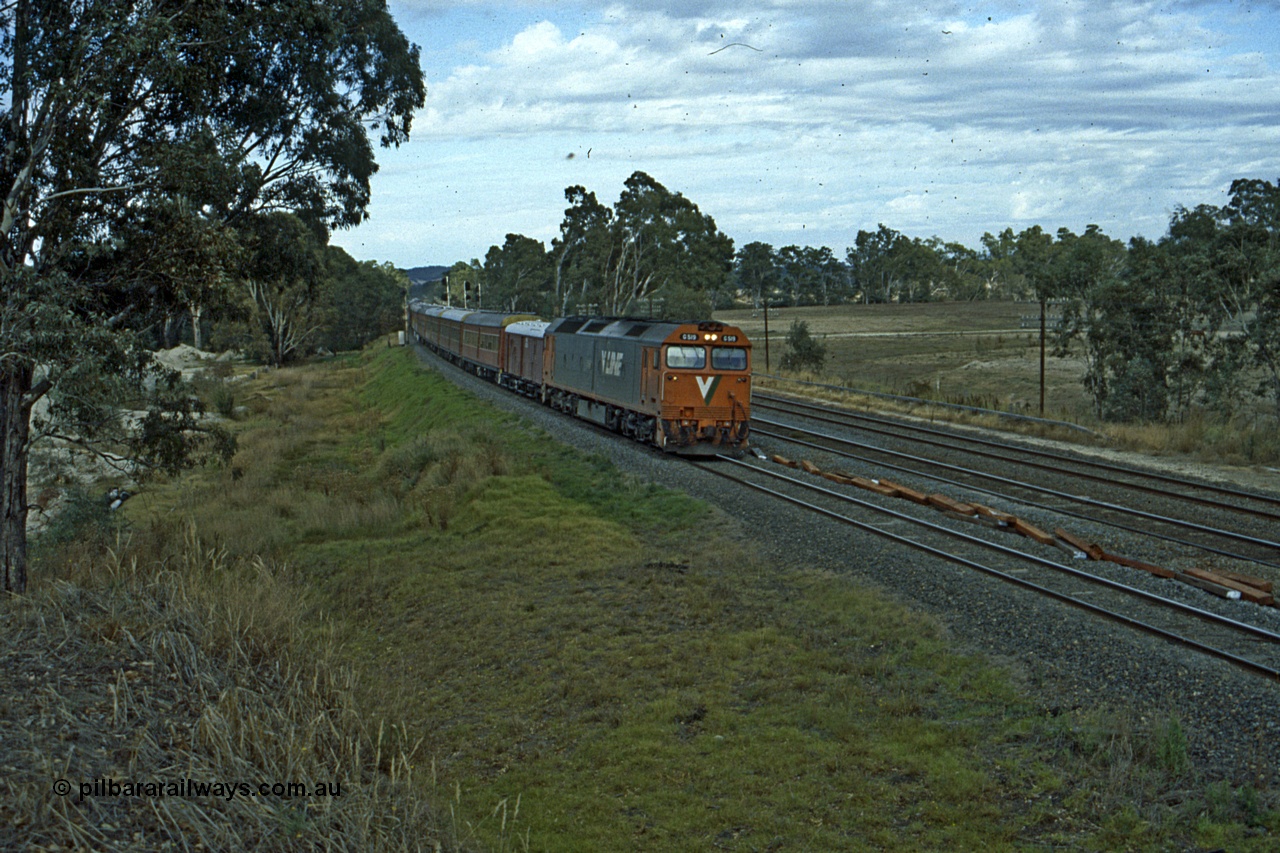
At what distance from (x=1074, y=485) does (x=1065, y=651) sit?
39.3 ft

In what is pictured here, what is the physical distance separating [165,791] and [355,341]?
348 ft

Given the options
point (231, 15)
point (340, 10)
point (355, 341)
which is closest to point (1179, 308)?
point (340, 10)

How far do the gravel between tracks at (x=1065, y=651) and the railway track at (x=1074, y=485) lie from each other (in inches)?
200

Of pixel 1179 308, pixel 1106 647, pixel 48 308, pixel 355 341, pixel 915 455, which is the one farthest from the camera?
pixel 355 341

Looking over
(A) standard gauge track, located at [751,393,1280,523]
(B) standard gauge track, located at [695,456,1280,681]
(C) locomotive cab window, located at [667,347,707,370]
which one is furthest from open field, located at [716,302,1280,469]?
(B) standard gauge track, located at [695,456,1280,681]

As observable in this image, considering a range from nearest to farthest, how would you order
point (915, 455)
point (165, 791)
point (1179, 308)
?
1. point (165, 791)
2. point (915, 455)
3. point (1179, 308)

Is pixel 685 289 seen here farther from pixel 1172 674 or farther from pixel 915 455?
pixel 1172 674

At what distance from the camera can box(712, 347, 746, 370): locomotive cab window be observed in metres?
24.3

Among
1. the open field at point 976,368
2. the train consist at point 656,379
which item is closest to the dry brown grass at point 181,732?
the train consist at point 656,379

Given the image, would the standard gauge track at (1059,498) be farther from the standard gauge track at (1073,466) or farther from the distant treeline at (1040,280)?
the distant treeline at (1040,280)

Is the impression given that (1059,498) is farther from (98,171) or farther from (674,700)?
(98,171)

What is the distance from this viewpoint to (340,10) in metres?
19.9

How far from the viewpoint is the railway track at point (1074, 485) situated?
16.6 metres

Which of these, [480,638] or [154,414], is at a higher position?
[154,414]
